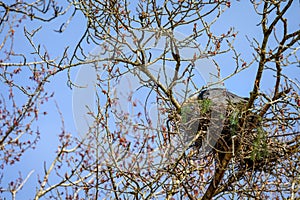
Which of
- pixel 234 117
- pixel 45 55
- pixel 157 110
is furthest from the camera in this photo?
pixel 45 55

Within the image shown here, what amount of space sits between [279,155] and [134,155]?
2.99 feet

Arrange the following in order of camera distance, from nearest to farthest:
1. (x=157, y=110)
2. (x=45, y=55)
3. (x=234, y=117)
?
(x=234, y=117), (x=157, y=110), (x=45, y=55)

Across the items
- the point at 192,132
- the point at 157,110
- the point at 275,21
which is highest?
the point at 275,21

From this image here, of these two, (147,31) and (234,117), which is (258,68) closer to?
(234,117)

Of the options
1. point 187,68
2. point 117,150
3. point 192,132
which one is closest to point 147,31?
point 187,68

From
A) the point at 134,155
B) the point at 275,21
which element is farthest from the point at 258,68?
the point at 134,155

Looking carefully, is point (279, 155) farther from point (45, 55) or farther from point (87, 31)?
point (45, 55)

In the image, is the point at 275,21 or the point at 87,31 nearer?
the point at 275,21

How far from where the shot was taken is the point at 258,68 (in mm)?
2482

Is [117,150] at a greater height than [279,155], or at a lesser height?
greater

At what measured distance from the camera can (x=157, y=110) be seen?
101 inches

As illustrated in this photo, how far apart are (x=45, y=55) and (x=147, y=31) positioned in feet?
2.44

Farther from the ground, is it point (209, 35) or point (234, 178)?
point (209, 35)

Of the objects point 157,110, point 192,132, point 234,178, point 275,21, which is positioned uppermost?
point 275,21
